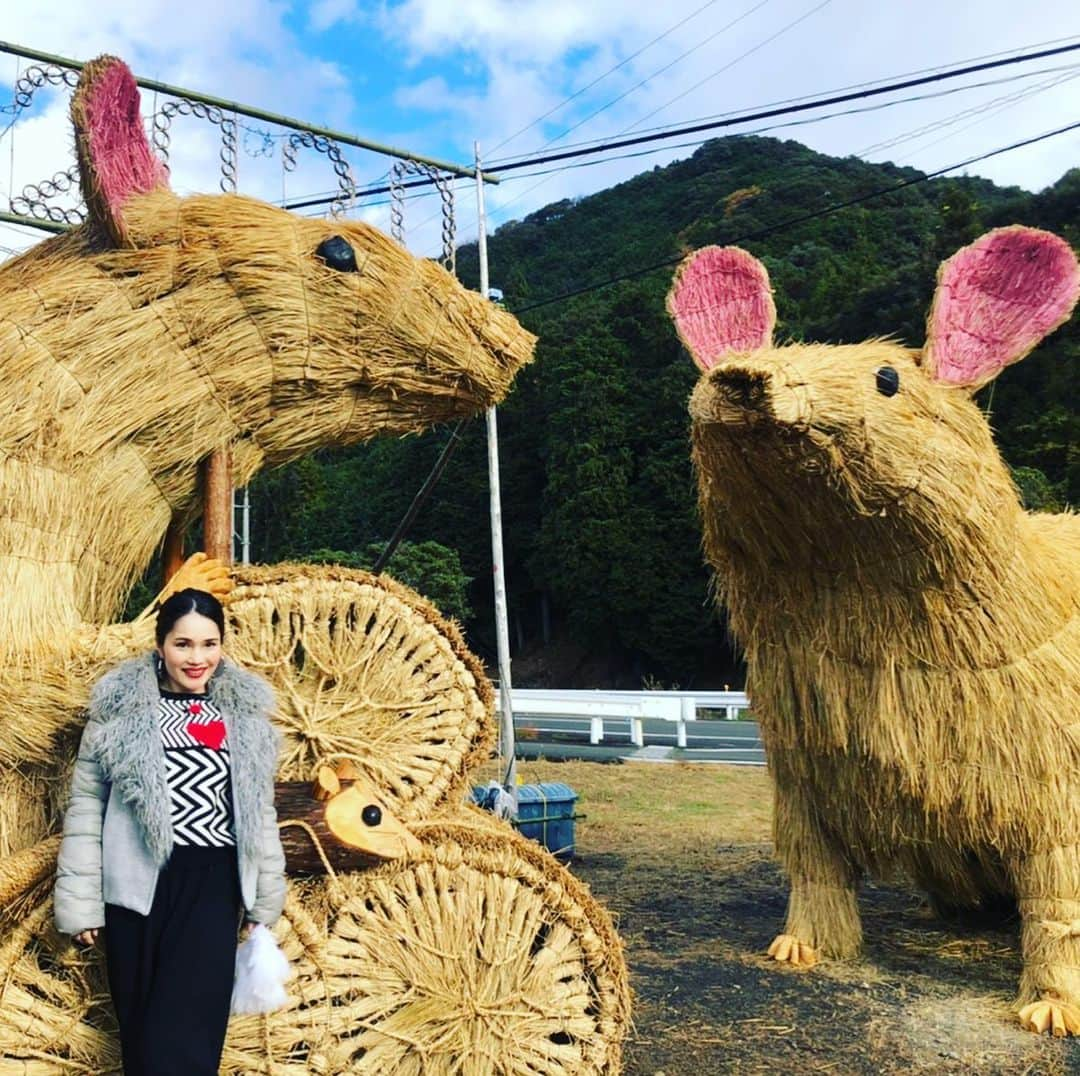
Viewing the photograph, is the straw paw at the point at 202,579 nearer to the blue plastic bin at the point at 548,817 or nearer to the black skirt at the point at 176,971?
the black skirt at the point at 176,971

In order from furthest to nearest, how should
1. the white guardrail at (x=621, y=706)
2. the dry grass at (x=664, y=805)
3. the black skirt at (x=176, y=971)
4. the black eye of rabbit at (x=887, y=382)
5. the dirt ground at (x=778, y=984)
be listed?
1. the white guardrail at (x=621, y=706)
2. the dry grass at (x=664, y=805)
3. the black eye of rabbit at (x=887, y=382)
4. the dirt ground at (x=778, y=984)
5. the black skirt at (x=176, y=971)

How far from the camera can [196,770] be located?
8.21 ft

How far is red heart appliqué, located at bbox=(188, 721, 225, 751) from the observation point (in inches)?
99.5

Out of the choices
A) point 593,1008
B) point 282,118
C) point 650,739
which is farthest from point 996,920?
point 650,739

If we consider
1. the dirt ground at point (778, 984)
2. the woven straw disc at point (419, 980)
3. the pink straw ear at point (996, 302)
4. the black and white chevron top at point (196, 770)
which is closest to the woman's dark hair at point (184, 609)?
the black and white chevron top at point (196, 770)

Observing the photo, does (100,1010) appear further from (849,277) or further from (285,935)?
(849,277)

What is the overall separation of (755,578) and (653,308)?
25832 mm

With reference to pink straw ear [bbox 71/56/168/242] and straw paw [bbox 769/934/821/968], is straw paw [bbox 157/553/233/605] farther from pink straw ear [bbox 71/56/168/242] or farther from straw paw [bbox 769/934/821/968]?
straw paw [bbox 769/934/821/968]

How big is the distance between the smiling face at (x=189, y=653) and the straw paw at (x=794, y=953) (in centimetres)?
324

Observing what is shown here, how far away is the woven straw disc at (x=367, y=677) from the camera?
309cm

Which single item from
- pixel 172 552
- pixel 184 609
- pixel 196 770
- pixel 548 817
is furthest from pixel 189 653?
pixel 548 817

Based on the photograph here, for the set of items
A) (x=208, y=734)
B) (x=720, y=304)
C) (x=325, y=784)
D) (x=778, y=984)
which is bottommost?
(x=778, y=984)

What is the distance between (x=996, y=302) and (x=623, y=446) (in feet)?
77.9

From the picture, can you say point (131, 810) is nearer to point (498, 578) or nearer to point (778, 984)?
point (778, 984)
